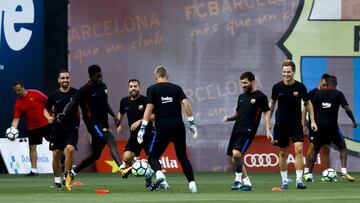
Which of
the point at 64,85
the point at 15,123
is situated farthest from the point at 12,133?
the point at 64,85

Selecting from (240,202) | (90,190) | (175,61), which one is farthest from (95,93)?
(175,61)

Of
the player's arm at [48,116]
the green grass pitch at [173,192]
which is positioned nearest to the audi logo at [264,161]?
the green grass pitch at [173,192]

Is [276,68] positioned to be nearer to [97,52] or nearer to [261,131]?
[261,131]

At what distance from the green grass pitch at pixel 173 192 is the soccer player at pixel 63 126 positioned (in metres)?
0.57

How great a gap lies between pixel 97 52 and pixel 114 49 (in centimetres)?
45

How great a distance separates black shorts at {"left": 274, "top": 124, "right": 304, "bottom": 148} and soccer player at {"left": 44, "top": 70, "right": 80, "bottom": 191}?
386 cm

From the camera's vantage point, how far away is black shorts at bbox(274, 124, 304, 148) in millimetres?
22656

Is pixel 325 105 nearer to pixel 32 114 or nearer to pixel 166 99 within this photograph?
pixel 166 99

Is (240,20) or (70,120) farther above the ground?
(240,20)

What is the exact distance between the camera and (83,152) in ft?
102

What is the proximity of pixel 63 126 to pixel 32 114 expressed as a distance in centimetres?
747

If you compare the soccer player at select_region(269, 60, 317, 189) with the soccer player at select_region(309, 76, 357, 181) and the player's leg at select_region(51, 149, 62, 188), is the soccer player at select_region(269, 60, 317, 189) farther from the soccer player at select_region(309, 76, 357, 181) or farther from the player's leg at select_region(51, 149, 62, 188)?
the player's leg at select_region(51, 149, 62, 188)

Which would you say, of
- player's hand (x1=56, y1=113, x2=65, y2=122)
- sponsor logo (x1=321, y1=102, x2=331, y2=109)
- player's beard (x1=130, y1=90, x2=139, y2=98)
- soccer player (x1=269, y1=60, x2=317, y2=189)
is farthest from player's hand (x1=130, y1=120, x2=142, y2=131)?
sponsor logo (x1=321, y1=102, x2=331, y2=109)

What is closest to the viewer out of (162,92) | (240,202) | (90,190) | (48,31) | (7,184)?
(240,202)
